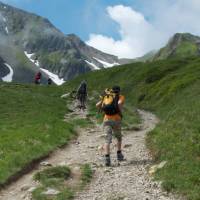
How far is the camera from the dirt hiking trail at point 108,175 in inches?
662

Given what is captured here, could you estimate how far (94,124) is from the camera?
38.2m

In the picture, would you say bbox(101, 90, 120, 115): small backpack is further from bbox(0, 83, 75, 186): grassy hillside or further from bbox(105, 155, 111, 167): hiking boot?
bbox(0, 83, 75, 186): grassy hillside

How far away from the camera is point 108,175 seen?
19.8m

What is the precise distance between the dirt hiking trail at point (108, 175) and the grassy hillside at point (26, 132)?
677 millimetres

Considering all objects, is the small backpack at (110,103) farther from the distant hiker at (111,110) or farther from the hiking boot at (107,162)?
the hiking boot at (107,162)

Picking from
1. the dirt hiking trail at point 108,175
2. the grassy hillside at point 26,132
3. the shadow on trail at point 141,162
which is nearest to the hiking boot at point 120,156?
the dirt hiking trail at point 108,175

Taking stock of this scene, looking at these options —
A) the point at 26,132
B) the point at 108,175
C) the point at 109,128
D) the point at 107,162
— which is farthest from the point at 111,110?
the point at 26,132

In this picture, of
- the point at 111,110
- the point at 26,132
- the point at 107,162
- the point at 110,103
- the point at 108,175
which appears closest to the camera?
the point at 108,175

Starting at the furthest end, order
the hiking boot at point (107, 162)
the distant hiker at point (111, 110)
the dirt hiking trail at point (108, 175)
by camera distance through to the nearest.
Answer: the distant hiker at point (111, 110) → the hiking boot at point (107, 162) → the dirt hiking trail at point (108, 175)

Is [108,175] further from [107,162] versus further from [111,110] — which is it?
[111,110]

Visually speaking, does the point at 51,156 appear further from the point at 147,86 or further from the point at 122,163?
the point at 147,86

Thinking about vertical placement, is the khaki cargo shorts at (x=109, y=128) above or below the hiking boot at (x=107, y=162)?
above

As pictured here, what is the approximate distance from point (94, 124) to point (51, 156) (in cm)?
1329

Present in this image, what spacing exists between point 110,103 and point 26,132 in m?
8.95
